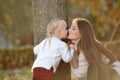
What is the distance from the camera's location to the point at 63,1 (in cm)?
692

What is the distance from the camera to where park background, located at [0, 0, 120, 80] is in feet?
49.3

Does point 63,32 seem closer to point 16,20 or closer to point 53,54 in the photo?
point 53,54

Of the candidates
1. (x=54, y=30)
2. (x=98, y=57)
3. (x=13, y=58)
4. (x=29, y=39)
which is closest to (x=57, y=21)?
(x=54, y=30)

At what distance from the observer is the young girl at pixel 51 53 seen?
252 inches

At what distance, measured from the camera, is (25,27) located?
23625 millimetres

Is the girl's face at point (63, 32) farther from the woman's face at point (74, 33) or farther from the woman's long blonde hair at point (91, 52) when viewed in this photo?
the woman's long blonde hair at point (91, 52)

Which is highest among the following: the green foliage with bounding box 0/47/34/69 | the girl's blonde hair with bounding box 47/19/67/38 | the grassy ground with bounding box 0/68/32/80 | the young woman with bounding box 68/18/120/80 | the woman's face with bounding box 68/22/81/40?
the girl's blonde hair with bounding box 47/19/67/38

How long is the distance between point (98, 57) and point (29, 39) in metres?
18.3

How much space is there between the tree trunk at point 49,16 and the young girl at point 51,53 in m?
0.28

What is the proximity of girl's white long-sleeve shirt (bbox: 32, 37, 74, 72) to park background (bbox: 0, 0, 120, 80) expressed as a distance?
470cm

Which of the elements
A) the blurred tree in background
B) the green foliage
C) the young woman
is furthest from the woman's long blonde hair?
the blurred tree in background

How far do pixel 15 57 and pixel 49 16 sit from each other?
10.3 meters

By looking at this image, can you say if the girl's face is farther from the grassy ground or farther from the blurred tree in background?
the blurred tree in background

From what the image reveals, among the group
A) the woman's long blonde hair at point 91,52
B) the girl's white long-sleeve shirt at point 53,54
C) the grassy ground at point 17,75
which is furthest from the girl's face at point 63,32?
the grassy ground at point 17,75
